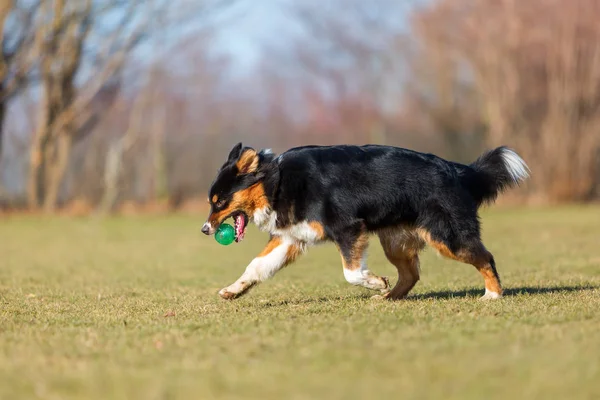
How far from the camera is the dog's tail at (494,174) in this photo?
26.6 ft

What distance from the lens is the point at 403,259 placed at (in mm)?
8336

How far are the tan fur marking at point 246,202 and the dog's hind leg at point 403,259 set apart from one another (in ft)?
3.85

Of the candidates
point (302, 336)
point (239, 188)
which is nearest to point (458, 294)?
point (239, 188)

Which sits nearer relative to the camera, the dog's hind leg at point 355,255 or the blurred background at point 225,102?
the dog's hind leg at point 355,255

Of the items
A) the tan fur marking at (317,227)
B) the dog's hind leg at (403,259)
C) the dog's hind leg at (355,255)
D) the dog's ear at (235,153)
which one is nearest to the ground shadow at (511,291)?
the dog's hind leg at (403,259)

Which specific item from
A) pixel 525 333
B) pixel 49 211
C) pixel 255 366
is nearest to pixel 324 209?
pixel 525 333

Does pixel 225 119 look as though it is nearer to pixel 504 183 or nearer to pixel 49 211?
pixel 49 211

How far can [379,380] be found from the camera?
14.5 ft

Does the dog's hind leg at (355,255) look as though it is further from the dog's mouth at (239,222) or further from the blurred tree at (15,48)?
the blurred tree at (15,48)

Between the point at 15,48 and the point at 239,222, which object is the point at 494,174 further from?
the point at 15,48

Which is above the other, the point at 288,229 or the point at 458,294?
the point at 288,229

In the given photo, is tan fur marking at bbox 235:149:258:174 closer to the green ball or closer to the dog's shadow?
the green ball

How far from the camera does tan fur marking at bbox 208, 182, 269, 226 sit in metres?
7.86

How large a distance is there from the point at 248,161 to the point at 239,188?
25 centimetres
